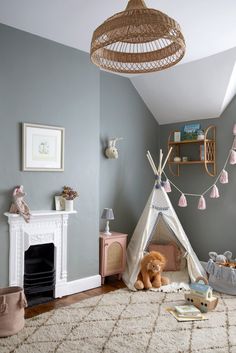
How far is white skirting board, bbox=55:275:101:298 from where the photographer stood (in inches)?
130

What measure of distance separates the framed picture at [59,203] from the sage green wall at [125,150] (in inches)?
33.2

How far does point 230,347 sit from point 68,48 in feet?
10.5

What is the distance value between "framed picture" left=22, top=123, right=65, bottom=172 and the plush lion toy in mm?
1423

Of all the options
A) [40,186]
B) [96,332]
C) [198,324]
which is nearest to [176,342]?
[198,324]

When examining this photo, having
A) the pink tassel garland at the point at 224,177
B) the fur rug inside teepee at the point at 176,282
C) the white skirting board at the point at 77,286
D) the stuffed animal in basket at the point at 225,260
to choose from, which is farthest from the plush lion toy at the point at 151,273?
the pink tassel garland at the point at 224,177

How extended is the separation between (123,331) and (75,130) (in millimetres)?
2083

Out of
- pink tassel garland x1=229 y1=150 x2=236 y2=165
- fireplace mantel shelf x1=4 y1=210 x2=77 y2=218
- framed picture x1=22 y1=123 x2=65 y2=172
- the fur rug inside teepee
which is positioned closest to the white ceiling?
pink tassel garland x1=229 y1=150 x2=236 y2=165

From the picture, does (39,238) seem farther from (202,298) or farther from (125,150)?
(125,150)

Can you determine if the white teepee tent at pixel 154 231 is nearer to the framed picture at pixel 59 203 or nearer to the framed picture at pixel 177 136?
the framed picture at pixel 177 136

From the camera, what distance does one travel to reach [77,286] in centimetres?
346

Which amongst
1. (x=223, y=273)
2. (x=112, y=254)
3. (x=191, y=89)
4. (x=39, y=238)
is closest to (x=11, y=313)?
(x=39, y=238)

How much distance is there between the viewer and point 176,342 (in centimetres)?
236

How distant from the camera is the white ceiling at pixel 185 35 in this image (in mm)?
2547

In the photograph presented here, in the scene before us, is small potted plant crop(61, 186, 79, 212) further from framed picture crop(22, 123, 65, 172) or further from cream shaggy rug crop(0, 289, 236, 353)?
cream shaggy rug crop(0, 289, 236, 353)
